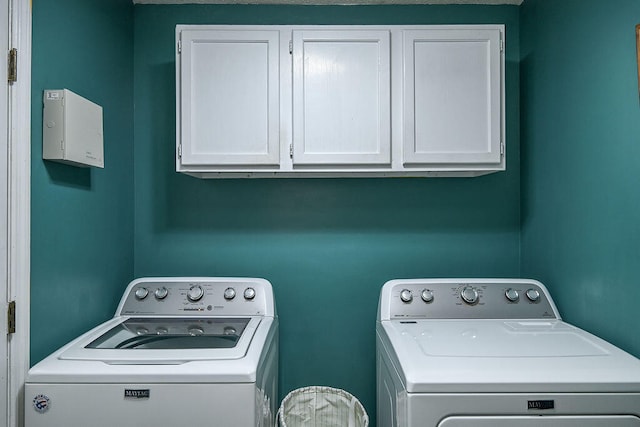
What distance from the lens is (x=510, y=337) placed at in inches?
60.2

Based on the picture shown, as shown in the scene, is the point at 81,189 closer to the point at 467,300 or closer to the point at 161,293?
the point at 161,293

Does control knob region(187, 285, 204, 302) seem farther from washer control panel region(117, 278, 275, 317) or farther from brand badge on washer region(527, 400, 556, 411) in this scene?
brand badge on washer region(527, 400, 556, 411)

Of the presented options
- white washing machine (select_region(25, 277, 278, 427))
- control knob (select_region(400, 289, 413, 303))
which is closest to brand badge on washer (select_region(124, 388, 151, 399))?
white washing machine (select_region(25, 277, 278, 427))

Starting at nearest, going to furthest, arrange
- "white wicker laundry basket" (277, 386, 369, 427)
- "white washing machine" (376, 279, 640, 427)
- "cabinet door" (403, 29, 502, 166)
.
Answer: "white washing machine" (376, 279, 640, 427), "cabinet door" (403, 29, 502, 166), "white wicker laundry basket" (277, 386, 369, 427)

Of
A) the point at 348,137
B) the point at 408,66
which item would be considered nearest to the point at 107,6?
the point at 348,137

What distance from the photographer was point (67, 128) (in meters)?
1.39

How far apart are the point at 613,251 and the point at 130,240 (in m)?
2.13

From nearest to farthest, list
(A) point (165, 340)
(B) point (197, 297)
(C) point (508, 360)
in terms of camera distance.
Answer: (C) point (508, 360) → (A) point (165, 340) → (B) point (197, 297)

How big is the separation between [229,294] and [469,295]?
112cm

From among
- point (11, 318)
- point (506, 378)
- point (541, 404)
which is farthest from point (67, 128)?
point (541, 404)

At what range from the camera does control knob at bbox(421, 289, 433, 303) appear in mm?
1876

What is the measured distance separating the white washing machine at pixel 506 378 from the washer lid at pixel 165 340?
0.56 m

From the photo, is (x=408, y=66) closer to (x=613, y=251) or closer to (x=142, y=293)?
(x=613, y=251)

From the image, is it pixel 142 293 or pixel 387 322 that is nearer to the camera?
pixel 387 322
